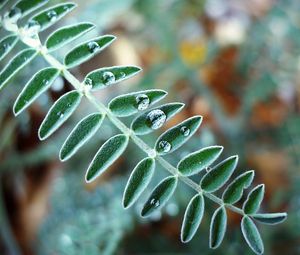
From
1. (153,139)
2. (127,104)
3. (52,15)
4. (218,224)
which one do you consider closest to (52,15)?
(52,15)

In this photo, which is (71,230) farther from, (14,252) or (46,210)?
(46,210)

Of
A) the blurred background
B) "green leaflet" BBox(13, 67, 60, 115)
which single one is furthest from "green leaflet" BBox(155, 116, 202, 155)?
the blurred background

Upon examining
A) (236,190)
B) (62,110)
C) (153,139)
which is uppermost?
(62,110)

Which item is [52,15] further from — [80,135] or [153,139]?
[153,139]

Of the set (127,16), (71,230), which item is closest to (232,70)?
(127,16)

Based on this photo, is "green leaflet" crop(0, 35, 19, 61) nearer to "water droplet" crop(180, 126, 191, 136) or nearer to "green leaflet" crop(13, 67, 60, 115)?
"green leaflet" crop(13, 67, 60, 115)

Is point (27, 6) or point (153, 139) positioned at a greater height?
point (27, 6)
